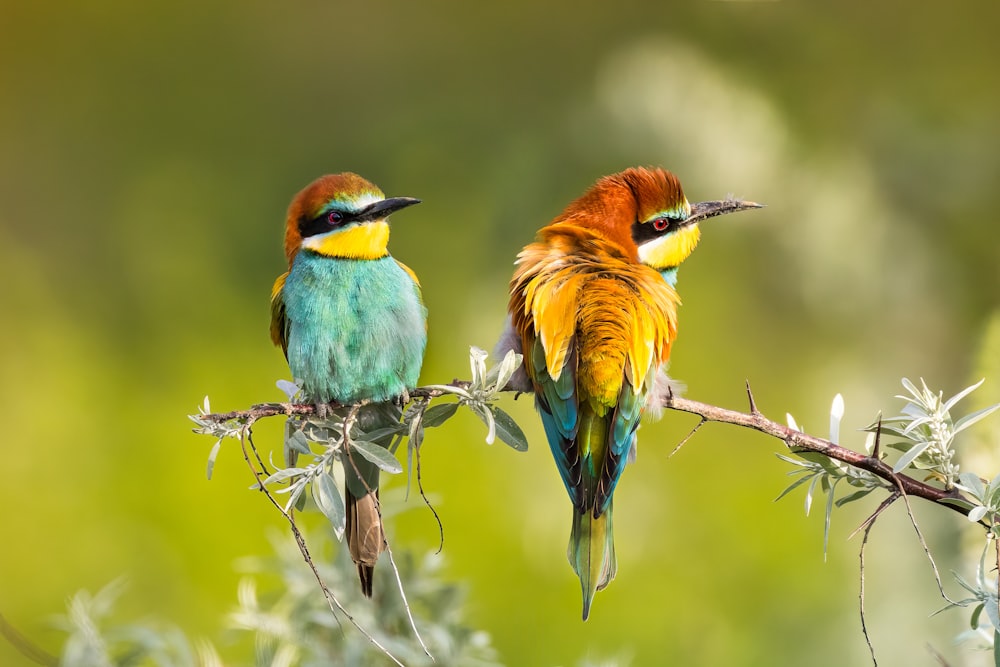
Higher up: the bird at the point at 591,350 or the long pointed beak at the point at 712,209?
the long pointed beak at the point at 712,209

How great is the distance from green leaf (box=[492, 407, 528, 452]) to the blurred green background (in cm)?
127

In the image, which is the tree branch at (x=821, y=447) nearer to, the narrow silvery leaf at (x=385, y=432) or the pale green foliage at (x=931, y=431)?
the pale green foliage at (x=931, y=431)

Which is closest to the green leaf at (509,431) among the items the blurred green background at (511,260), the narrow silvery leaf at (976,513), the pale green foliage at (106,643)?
the narrow silvery leaf at (976,513)

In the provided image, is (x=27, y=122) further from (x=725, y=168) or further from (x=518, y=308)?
(x=518, y=308)

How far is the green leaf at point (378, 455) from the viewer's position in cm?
79

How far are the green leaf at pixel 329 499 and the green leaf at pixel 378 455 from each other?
0.11 ft

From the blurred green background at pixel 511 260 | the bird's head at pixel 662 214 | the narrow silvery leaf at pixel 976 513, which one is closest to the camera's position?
the narrow silvery leaf at pixel 976 513

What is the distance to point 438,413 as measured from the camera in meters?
0.81

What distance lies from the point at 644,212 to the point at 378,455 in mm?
421

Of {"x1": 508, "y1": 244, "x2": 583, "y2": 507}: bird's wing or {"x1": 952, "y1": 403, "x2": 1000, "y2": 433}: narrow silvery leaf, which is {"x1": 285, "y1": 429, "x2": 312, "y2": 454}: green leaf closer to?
{"x1": 508, "y1": 244, "x2": 583, "y2": 507}: bird's wing

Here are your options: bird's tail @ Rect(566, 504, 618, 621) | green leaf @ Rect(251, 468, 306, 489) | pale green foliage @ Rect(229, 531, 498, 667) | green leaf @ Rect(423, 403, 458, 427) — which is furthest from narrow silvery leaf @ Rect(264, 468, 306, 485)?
pale green foliage @ Rect(229, 531, 498, 667)

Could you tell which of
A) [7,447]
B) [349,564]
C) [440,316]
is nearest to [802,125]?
[440,316]

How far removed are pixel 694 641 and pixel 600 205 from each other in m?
1.42

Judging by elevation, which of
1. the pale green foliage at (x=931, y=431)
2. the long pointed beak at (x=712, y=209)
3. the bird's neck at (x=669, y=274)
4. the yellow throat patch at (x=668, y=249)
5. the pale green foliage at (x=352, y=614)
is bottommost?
the pale green foliage at (x=352, y=614)
